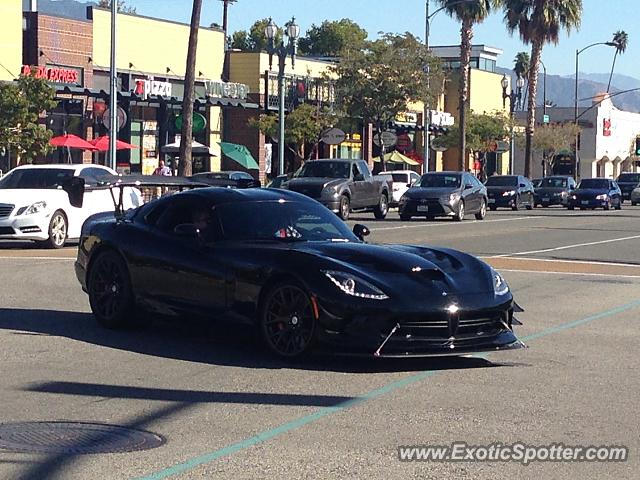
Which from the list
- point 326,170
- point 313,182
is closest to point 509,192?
point 326,170

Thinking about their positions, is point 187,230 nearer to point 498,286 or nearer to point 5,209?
point 498,286

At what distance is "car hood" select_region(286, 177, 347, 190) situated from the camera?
3581cm

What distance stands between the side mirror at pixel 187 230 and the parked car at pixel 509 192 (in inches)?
1583

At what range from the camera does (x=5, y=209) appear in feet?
74.5

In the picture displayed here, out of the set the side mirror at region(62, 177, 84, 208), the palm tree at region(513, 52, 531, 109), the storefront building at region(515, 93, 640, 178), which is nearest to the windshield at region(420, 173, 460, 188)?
the side mirror at region(62, 177, 84, 208)

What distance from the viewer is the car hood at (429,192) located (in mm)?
37875

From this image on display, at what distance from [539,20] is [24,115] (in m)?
36.3

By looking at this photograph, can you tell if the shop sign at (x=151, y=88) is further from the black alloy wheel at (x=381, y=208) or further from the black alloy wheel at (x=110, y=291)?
the black alloy wheel at (x=110, y=291)

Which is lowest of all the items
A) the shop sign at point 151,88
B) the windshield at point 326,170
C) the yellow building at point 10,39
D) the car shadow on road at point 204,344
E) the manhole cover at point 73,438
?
the car shadow on road at point 204,344

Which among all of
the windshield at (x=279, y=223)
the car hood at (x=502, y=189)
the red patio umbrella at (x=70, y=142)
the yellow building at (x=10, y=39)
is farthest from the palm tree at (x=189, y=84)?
the windshield at (x=279, y=223)

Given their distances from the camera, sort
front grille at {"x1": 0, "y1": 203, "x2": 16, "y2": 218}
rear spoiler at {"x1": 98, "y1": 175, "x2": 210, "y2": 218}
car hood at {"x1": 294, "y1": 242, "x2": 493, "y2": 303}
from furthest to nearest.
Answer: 1. front grille at {"x1": 0, "y1": 203, "x2": 16, "y2": 218}
2. rear spoiler at {"x1": 98, "y1": 175, "x2": 210, "y2": 218}
3. car hood at {"x1": 294, "y1": 242, "x2": 493, "y2": 303}

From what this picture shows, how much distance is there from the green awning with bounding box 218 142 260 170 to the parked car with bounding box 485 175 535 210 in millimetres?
10397

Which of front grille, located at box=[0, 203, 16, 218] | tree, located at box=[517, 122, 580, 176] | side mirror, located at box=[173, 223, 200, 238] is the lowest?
front grille, located at box=[0, 203, 16, 218]

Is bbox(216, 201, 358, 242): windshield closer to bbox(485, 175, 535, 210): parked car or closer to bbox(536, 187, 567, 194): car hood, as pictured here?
bbox(485, 175, 535, 210): parked car
